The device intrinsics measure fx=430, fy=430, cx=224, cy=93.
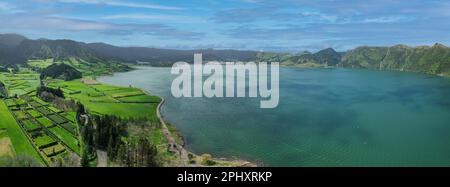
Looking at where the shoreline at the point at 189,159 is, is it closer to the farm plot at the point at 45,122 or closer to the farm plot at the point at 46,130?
the farm plot at the point at 46,130

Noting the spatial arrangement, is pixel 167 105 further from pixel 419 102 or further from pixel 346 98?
pixel 419 102

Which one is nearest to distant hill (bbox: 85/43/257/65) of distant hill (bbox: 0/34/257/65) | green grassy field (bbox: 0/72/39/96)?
distant hill (bbox: 0/34/257/65)

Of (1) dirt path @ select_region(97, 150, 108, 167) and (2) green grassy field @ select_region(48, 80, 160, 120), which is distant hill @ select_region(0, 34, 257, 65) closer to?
(2) green grassy field @ select_region(48, 80, 160, 120)

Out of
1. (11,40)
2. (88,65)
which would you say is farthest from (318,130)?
(11,40)

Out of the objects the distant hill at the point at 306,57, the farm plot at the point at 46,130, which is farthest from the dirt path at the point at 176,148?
the distant hill at the point at 306,57

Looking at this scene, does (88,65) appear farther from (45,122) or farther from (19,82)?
(45,122)

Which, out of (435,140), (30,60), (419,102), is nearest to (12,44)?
(30,60)
